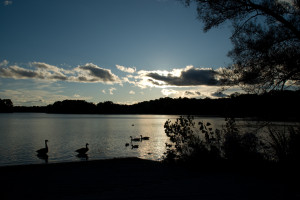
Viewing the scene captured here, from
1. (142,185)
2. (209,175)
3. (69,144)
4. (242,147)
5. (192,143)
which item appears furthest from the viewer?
(69,144)

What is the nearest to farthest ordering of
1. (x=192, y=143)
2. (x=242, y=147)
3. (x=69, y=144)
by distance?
(x=242, y=147) < (x=192, y=143) < (x=69, y=144)

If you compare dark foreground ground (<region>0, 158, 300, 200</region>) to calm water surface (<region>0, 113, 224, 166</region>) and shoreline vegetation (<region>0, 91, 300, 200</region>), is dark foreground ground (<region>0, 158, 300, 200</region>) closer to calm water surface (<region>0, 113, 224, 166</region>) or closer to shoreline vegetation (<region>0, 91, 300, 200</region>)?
shoreline vegetation (<region>0, 91, 300, 200</region>)

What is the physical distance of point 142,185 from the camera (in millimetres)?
6305

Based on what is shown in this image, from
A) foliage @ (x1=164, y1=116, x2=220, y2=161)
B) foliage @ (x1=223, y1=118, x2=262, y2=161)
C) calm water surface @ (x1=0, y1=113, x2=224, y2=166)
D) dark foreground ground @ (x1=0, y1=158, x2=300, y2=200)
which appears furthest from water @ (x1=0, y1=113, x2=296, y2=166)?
dark foreground ground @ (x1=0, y1=158, x2=300, y2=200)

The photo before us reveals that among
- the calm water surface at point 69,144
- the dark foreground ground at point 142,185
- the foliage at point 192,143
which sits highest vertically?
the foliage at point 192,143

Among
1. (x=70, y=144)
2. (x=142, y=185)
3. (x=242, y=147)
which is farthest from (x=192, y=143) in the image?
(x=70, y=144)

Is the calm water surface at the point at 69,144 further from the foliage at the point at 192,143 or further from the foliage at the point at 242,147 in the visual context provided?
the foliage at the point at 242,147

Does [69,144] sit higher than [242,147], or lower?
lower

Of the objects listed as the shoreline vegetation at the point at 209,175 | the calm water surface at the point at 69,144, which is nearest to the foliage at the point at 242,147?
the shoreline vegetation at the point at 209,175

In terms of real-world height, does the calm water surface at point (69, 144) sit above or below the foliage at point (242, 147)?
below

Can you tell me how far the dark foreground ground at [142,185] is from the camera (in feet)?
17.0

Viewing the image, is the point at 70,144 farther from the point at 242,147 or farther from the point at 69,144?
the point at 242,147

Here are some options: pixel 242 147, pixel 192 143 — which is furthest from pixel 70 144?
pixel 242 147

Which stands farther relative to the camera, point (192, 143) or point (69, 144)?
point (69, 144)
